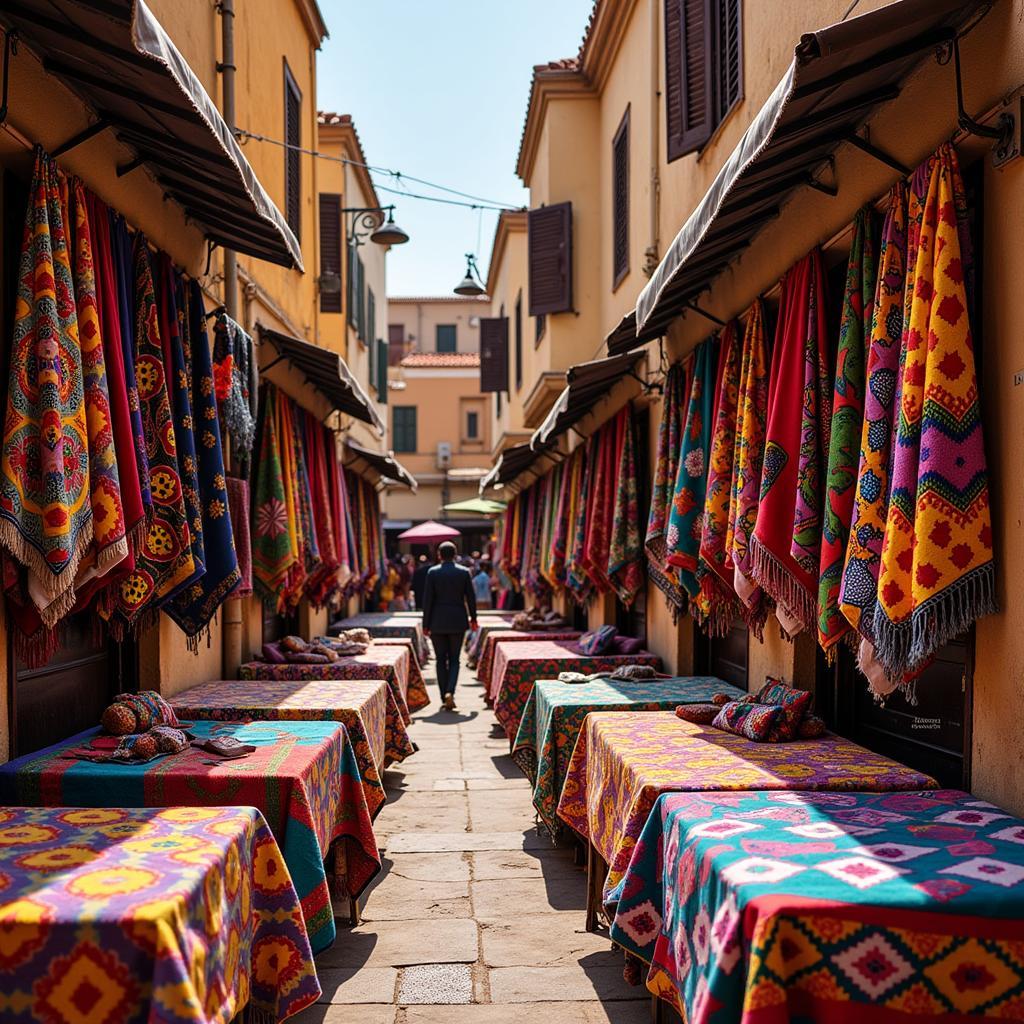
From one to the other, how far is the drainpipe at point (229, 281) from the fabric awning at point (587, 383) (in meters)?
2.71

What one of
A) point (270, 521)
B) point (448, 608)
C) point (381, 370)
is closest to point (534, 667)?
point (270, 521)

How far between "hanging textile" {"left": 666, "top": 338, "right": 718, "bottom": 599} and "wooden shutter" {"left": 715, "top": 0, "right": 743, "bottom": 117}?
154 centimetres

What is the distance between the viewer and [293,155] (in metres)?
11.2

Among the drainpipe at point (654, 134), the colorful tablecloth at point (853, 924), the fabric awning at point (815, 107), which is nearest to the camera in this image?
the colorful tablecloth at point (853, 924)

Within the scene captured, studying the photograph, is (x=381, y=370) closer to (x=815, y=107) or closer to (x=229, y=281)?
(x=229, y=281)

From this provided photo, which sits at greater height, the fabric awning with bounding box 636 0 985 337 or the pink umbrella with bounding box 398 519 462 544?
the fabric awning with bounding box 636 0 985 337

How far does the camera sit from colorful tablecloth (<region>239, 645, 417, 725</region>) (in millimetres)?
7910

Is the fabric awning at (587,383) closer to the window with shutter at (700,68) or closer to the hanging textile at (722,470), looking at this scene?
the window with shutter at (700,68)

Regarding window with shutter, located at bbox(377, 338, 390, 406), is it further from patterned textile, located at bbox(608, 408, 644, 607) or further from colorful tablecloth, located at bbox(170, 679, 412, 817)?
colorful tablecloth, located at bbox(170, 679, 412, 817)

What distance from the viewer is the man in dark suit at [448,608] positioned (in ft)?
43.3

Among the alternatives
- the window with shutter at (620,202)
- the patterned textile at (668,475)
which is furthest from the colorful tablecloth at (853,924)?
the window with shutter at (620,202)

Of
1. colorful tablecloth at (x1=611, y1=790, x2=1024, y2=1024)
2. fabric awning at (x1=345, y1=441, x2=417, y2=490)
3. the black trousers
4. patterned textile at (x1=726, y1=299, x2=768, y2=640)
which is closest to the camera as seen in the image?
colorful tablecloth at (x1=611, y1=790, x2=1024, y2=1024)

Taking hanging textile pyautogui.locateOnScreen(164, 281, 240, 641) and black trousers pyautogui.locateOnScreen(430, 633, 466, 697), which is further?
black trousers pyautogui.locateOnScreen(430, 633, 466, 697)

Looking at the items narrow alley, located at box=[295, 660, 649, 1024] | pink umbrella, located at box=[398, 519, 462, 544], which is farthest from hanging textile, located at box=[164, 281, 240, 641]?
pink umbrella, located at box=[398, 519, 462, 544]
